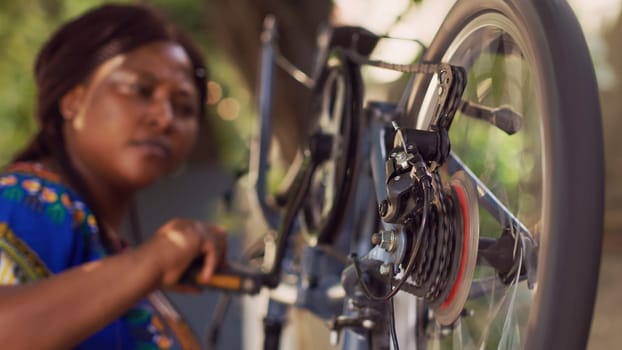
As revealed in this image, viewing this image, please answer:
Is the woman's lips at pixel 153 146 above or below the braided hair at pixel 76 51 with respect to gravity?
below

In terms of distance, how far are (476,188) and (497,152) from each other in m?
0.12

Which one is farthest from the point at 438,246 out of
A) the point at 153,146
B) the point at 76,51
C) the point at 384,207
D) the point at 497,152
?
the point at 76,51

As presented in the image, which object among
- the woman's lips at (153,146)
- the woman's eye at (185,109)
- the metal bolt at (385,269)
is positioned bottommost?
the woman's lips at (153,146)

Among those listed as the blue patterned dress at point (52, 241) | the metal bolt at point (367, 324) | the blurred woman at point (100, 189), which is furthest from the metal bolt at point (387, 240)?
the blue patterned dress at point (52, 241)

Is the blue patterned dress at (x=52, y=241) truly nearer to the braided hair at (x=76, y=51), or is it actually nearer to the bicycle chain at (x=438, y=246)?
the braided hair at (x=76, y=51)

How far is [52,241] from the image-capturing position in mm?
1146

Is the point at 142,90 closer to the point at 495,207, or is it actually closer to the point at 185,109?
the point at 185,109

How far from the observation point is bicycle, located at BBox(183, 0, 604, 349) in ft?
1.77

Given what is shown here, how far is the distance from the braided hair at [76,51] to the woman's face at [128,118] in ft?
0.05

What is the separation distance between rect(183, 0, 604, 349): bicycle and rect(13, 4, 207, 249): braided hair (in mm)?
500

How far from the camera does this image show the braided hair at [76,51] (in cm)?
143

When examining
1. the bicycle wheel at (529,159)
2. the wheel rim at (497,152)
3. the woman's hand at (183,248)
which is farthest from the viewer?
the woman's hand at (183,248)

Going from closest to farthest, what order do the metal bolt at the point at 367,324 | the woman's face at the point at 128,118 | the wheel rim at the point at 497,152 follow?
the wheel rim at the point at 497,152
the metal bolt at the point at 367,324
the woman's face at the point at 128,118

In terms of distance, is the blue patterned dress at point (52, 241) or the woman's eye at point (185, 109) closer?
the blue patterned dress at point (52, 241)
